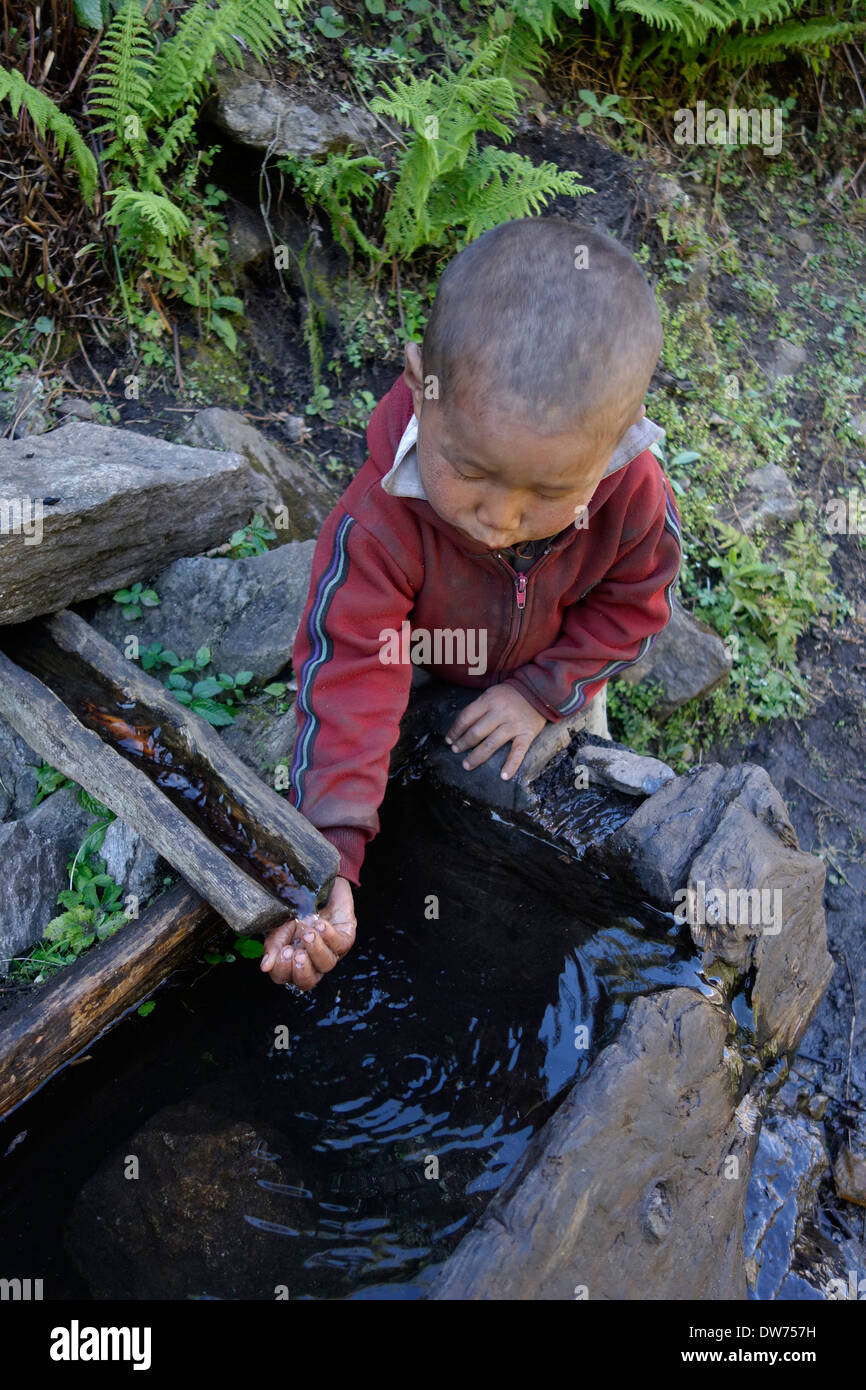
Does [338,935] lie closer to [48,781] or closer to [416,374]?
[48,781]

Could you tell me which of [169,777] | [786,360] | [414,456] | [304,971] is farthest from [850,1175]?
[786,360]

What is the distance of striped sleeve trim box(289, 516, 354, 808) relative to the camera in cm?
263

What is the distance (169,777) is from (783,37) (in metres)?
5.79

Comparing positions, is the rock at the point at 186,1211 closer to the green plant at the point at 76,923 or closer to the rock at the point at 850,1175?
the green plant at the point at 76,923

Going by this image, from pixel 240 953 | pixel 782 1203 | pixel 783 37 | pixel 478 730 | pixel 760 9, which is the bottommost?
pixel 782 1203

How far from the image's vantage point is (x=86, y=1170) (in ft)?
7.80

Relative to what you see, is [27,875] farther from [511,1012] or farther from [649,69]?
[649,69]

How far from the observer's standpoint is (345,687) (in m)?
2.70

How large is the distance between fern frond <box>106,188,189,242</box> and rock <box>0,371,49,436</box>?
74 cm

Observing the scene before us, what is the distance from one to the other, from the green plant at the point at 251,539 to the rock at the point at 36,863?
1159 mm

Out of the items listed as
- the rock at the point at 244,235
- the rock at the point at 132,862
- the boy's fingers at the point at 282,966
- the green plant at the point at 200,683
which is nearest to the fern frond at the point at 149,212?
the rock at the point at 244,235

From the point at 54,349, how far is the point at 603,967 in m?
3.40

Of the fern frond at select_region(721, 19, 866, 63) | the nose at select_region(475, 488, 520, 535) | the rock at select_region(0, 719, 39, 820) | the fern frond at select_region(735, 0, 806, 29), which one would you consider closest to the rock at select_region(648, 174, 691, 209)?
the fern frond at select_region(735, 0, 806, 29)

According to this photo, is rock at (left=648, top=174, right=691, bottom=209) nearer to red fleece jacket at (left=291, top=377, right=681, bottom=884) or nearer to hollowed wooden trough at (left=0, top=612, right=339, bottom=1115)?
red fleece jacket at (left=291, top=377, right=681, bottom=884)
